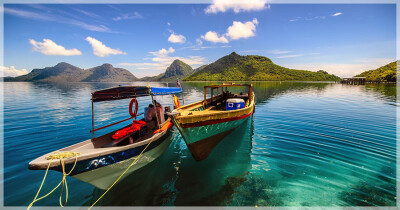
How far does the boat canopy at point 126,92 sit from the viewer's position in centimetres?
812

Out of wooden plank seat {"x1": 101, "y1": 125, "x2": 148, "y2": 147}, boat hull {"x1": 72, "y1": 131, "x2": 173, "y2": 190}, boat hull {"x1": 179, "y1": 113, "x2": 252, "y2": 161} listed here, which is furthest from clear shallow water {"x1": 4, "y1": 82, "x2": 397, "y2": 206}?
wooden plank seat {"x1": 101, "y1": 125, "x2": 148, "y2": 147}

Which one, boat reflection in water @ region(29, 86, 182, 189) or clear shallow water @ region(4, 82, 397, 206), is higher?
boat reflection in water @ region(29, 86, 182, 189)

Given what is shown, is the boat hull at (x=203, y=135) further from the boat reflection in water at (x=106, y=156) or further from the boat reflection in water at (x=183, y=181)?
the boat reflection in water at (x=106, y=156)

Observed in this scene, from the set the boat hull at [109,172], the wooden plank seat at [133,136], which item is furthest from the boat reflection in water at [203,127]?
the wooden plank seat at [133,136]

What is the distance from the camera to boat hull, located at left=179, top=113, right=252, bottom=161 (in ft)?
25.7

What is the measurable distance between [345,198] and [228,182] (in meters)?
4.23

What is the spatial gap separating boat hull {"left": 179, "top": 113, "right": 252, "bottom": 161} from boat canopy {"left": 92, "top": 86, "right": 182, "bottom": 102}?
249 centimetres

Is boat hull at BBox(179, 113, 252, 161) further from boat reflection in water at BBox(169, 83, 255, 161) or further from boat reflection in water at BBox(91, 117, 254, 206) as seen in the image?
boat reflection in water at BBox(91, 117, 254, 206)

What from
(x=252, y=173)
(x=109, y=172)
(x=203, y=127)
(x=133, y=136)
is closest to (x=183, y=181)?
(x=203, y=127)

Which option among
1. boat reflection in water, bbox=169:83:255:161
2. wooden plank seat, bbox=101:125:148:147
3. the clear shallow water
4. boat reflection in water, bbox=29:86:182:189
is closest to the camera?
boat reflection in water, bbox=29:86:182:189

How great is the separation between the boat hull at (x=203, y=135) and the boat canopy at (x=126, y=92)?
249cm

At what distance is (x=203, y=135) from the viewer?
837 cm

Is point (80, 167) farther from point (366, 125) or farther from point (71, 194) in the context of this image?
point (366, 125)

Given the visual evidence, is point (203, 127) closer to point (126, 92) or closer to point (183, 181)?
point (183, 181)
